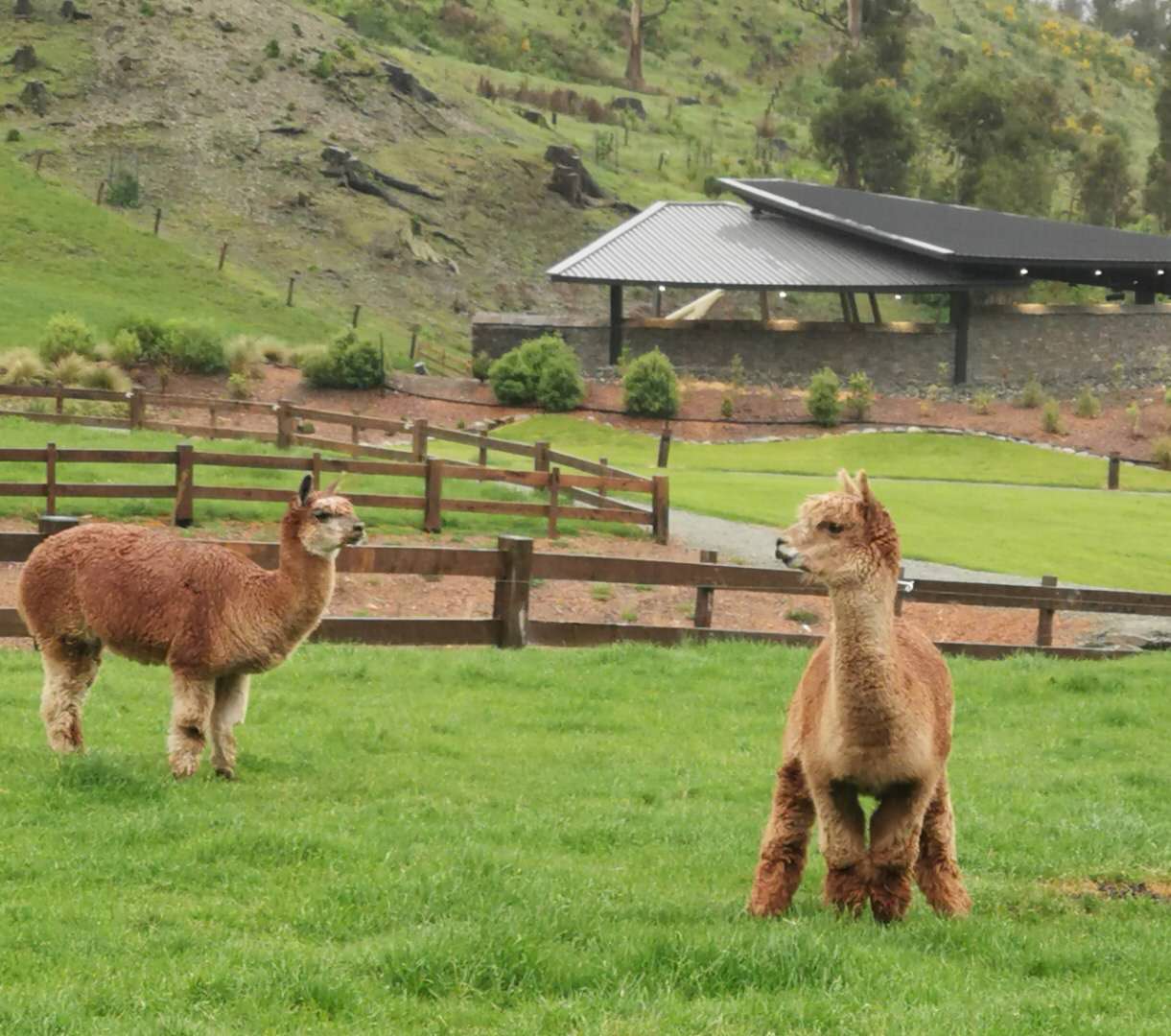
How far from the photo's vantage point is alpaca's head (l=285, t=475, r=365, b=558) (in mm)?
10328

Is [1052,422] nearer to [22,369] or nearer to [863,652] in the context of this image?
[22,369]

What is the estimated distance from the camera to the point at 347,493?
26375 mm

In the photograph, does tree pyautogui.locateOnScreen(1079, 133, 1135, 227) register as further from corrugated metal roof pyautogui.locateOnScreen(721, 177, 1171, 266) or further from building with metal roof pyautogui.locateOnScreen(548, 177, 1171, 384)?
building with metal roof pyautogui.locateOnScreen(548, 177, 1171, 384)

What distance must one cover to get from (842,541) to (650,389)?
4200 cm

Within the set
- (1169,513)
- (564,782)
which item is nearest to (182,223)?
(1169,513)

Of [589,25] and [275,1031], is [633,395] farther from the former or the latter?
[589,25]

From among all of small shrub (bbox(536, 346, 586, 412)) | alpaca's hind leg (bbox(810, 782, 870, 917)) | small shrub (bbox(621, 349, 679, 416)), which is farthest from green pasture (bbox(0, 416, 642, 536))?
small shrub (bbox(621, 349, 679, 416))

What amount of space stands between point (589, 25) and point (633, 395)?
258 ft

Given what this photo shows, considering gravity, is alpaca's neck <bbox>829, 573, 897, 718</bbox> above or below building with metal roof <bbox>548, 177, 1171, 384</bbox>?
below

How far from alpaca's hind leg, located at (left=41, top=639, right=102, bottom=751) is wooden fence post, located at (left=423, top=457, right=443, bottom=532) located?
47.3ft

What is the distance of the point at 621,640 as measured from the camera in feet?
55.0

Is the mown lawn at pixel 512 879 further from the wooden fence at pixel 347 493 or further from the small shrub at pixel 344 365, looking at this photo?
the small shrub at pixel 344 365

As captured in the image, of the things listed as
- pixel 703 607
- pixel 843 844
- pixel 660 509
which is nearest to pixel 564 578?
pixel 703 607

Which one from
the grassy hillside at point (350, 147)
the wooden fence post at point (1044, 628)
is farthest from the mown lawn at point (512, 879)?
the grassy hillside at point (350, 147)
